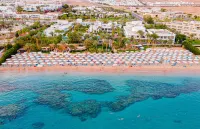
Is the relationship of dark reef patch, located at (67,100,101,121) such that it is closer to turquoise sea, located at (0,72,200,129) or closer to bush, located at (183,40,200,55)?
turquoise sea, located at (0,72,200,129)

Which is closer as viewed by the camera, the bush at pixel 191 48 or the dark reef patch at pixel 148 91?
the dark reef patch at pixel 148 91

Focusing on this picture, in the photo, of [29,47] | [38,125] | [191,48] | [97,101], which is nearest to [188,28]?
[191,48]

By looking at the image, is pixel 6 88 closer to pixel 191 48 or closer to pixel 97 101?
pixel 97 101

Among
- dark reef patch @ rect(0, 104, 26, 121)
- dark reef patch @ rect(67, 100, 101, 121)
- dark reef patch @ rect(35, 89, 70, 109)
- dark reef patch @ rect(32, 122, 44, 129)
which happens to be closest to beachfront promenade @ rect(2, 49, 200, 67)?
dark reef patch @ rect(35, 89, 70, 109)

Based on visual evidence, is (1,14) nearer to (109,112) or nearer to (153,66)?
(153,66)

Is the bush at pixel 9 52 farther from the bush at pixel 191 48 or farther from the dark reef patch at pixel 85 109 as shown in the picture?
the bush at pixel 191 48

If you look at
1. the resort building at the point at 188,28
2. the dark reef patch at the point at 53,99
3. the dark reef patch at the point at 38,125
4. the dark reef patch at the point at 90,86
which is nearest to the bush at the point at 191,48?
the resort building at the point at 188,28
